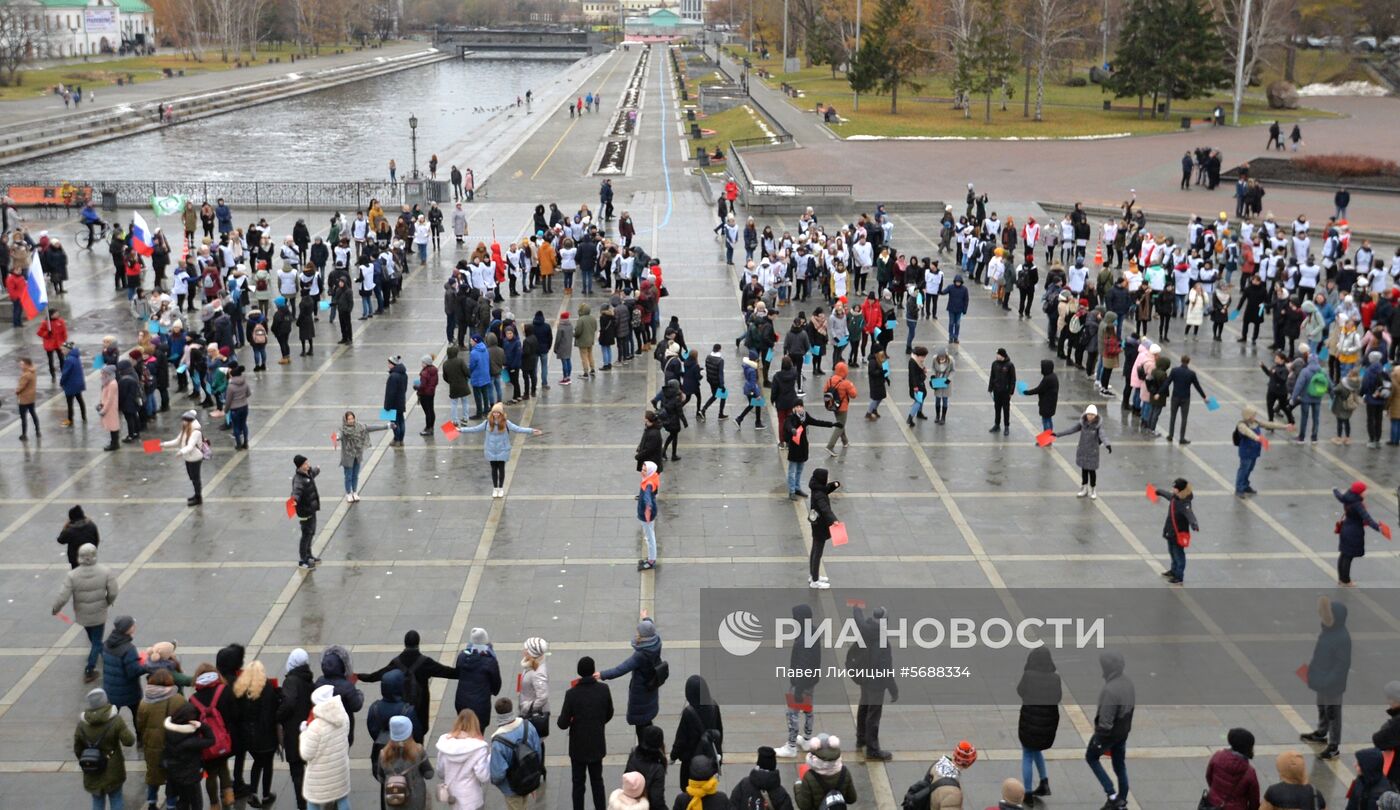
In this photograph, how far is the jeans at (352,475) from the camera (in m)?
16.3

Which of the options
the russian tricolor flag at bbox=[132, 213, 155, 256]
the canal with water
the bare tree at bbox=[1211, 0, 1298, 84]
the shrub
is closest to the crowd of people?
the russian tricolor flag at bbox=[132, 213, 155, 256]

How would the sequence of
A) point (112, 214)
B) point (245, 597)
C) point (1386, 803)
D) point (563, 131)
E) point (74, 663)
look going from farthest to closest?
1. point (563, 131)
2. point (112, 214)
3. point (245, 597)
4. point (74, 663)
5. point (1386, 803)

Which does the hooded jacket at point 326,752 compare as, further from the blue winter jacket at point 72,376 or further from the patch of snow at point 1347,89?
the patch of snow at point 1347,89

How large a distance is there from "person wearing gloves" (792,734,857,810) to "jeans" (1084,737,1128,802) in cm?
238

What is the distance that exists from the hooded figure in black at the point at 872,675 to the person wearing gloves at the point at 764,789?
6.83 ft

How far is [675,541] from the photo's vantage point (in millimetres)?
15539

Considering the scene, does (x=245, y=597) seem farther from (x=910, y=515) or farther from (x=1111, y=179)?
(x=1111, y=179)

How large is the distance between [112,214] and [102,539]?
2811 centimetres

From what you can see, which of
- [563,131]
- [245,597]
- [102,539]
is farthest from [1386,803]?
[563,131]

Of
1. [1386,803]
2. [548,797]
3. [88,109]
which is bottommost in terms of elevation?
[548,797]

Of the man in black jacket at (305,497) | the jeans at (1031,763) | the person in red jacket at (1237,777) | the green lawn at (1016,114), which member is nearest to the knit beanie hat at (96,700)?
the man in black jacket at (305,497)

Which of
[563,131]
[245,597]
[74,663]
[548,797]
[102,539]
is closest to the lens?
[548,797]

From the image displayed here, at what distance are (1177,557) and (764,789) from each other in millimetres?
7576

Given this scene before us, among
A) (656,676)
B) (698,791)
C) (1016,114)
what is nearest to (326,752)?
(656,676)
